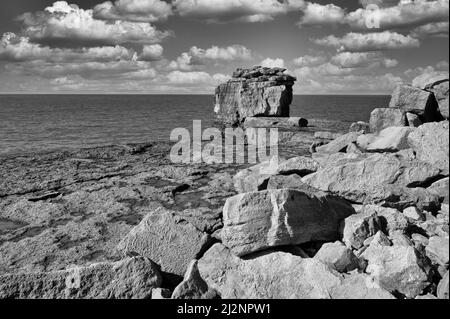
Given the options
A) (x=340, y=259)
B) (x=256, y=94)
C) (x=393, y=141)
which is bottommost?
(x=340, y=259)

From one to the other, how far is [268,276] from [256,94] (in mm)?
60593

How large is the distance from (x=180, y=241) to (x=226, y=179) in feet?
21.7

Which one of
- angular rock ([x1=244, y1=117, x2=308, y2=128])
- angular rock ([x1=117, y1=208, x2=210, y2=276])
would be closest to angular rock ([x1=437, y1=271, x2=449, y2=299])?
angular rock ([x1=117, y1=208, x2=210, y2=276])

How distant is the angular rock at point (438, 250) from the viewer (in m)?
8.31

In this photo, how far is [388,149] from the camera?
617 inches

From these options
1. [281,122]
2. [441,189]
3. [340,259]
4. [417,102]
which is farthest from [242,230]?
[281,122]

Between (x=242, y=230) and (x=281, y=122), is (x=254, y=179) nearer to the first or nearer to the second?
(x=242, y=230)

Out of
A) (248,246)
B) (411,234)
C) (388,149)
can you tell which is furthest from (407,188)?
(248,246)

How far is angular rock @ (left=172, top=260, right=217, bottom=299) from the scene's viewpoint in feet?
26.1

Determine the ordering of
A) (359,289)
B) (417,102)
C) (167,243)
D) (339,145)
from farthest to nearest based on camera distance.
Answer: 1. (417,102)
2. (339,145)
3. (167,243)
4. (359,289)

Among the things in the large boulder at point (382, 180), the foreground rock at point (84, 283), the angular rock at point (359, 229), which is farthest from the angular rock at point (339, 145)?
the foreground rock at point (84, 283)

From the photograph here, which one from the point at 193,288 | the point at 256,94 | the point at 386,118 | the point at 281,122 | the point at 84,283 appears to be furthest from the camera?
the point at 256,94

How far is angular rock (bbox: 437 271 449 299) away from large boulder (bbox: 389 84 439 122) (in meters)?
15.5

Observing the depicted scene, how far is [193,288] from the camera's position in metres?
8.15
